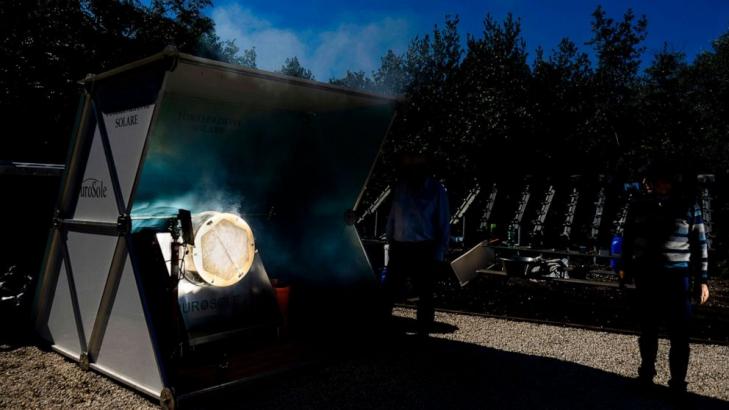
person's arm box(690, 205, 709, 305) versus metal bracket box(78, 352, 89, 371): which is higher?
person's arm box(690, 205, 709, 305)

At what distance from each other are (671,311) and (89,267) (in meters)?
4.88

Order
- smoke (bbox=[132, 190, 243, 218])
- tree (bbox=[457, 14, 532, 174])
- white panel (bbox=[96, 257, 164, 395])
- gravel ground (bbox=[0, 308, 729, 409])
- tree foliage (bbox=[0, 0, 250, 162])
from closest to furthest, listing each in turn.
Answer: white panel (bbox=[96, 257, 164, 395])
gravel ground (bbox=[0, 308, 729, 409])
smoke (bbox=[132, 190, 243, 218])
tree foliage (bbox=[0, 0, 250, 162])
tree (bbox=[457, 14, 532, 174])

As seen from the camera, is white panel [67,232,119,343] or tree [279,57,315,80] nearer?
white panel [67,232,119,343]

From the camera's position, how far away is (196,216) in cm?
505

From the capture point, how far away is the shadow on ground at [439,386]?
13.7 ft

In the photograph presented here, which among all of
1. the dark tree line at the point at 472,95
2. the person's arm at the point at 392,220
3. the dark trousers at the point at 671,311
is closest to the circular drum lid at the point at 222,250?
the person's arm at the point at 392,220

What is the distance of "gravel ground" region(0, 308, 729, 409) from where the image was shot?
164 inches

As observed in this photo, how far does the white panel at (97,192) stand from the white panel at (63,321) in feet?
2.30

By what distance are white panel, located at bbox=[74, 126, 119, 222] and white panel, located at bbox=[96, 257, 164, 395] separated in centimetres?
62

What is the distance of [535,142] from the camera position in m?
24.2

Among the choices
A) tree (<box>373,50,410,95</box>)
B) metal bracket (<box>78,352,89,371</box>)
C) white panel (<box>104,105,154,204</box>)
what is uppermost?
tree (<box>373,50,410,95</box>)

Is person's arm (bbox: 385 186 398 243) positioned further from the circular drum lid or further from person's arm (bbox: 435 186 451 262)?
the circular drum lid

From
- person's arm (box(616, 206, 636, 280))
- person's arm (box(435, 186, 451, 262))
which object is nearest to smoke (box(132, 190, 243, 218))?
person's arm (box(435, 186, 451, 262))

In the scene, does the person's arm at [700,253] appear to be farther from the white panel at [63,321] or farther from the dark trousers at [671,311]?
the white panel at [63,321]
